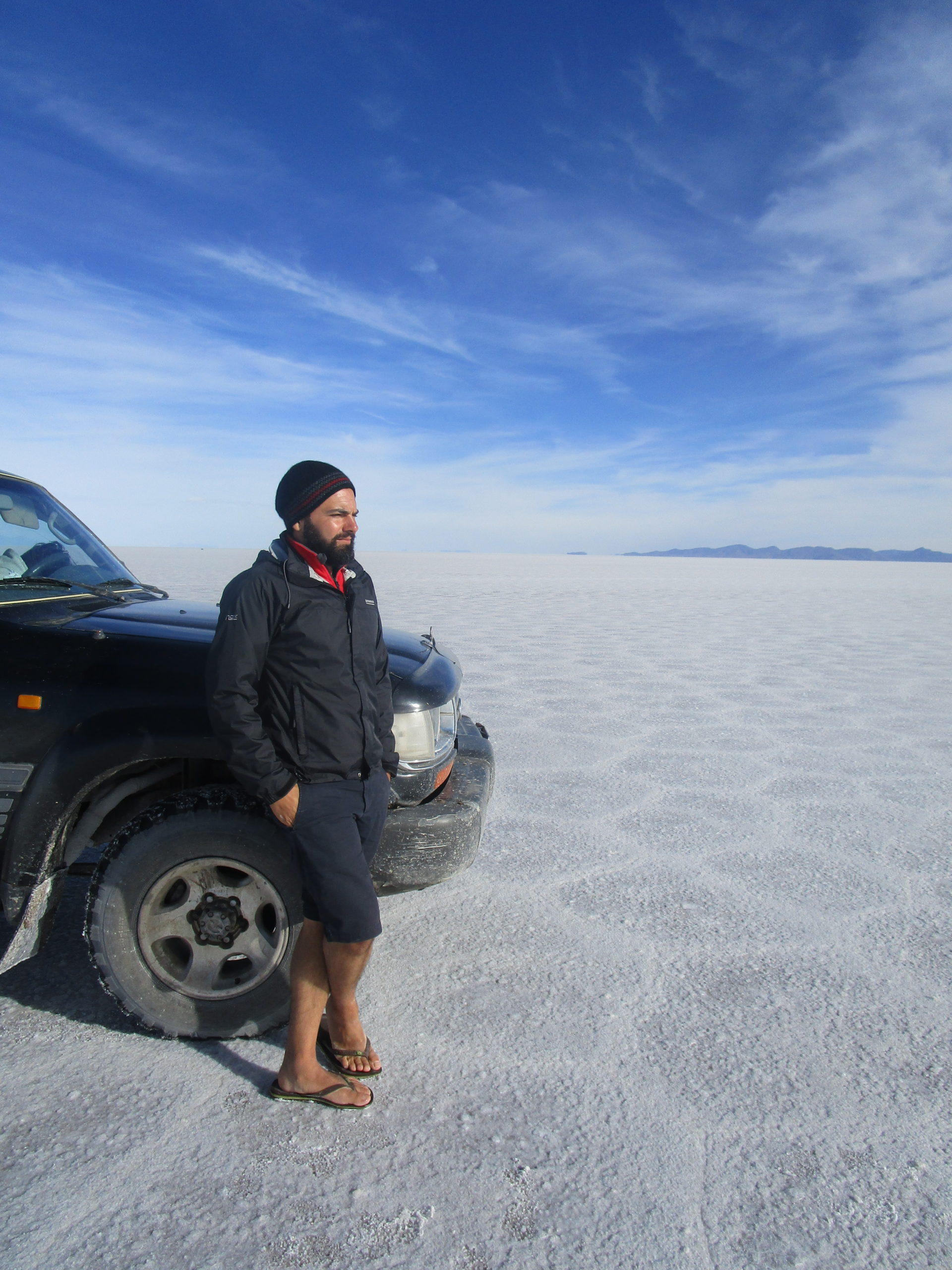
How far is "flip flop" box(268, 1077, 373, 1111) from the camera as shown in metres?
2.30

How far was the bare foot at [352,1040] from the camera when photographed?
2412 mm

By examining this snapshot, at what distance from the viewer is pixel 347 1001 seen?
7.79 ft

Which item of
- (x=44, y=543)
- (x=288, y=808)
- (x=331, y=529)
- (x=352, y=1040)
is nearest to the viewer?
(x=288, y=808)

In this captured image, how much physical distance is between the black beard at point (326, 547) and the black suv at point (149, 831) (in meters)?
0.51

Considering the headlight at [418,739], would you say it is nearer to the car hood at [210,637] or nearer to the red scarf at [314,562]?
the car hood at [210,637]

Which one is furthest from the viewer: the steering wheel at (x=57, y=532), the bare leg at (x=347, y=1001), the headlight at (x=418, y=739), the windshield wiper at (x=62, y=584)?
the steering wheel at (x=57, y=532)

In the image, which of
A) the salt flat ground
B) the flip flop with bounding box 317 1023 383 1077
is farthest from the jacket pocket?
the salt flat ground

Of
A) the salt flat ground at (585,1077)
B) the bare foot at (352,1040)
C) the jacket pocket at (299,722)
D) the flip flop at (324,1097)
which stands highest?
the jacket pocket at (299,722)

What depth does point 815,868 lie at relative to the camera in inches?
158

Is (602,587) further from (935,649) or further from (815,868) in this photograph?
(815,868)

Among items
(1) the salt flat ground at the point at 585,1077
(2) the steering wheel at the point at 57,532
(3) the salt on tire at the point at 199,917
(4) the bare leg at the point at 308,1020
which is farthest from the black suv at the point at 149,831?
(2) the steering wheel at the point at 57,532

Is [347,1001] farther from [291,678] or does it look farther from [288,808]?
[291,678]

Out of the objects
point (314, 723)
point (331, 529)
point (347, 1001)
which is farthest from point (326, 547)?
point (347, 1001)

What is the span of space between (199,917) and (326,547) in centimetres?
116
